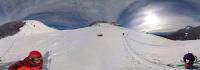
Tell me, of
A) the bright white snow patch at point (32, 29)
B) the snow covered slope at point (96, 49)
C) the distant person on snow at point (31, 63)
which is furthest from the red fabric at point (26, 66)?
the bright white snow patch at point (32, 29)

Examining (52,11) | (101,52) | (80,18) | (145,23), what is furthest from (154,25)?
(101,52)

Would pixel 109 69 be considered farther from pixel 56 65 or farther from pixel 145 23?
pixel 145 23

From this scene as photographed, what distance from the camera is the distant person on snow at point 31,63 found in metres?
16.8

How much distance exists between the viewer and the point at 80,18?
299ft

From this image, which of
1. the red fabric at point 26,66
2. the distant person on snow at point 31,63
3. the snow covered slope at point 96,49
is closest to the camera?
the distant person on snow at point 31,63

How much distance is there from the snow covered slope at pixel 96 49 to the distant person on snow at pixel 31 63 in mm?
9660

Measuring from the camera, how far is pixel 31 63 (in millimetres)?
17078

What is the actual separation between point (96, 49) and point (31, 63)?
18126mm

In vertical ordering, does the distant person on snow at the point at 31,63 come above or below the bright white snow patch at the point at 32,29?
below

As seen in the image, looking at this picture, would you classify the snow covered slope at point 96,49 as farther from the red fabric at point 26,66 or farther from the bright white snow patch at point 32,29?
the red fabric at point 26,66

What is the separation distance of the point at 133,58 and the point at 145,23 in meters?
46.4

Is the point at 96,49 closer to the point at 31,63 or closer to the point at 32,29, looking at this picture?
the point at 32,29

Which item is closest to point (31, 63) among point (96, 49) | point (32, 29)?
point (96, 49)

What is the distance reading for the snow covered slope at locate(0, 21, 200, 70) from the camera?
96.5 feet
